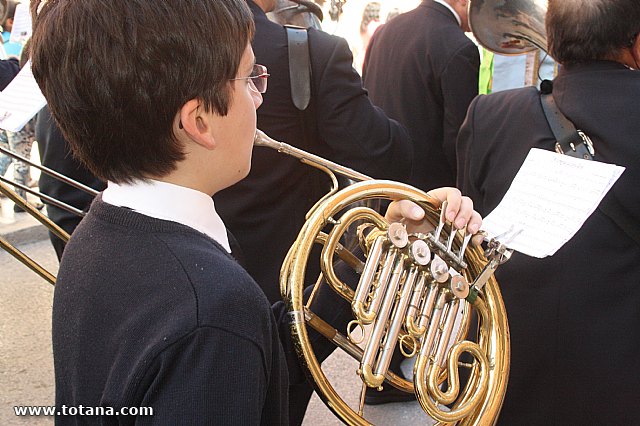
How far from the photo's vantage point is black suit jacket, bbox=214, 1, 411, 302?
1.76 metres

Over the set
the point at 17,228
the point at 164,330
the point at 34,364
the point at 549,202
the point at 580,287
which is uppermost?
the point at 164,330

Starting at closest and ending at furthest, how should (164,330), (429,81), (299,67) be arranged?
(164,330), (299,67), (429,81)

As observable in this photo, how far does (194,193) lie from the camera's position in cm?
93

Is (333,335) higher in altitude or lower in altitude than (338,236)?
lower

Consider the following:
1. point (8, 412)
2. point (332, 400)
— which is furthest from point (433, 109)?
point (8, 412)

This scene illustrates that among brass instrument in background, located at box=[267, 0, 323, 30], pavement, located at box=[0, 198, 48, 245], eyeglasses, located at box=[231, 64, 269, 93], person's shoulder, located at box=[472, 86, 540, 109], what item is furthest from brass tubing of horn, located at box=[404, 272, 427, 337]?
pavement, located at box=[0, 198, 48, 245]

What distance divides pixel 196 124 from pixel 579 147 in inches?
31.8

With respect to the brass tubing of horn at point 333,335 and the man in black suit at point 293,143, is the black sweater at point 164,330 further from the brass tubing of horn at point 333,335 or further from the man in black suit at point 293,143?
the man in black suit at point 293,143

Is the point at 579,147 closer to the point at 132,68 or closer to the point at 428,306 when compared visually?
the point at 428,306

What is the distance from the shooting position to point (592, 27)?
137 centimetres

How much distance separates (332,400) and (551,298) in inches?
23.3

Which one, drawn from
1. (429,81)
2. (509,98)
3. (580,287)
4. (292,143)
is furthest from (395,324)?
(429,81)

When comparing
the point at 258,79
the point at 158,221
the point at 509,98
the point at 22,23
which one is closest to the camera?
the point at 158,221

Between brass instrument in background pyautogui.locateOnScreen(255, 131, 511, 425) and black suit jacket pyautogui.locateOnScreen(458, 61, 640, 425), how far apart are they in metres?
0.26
